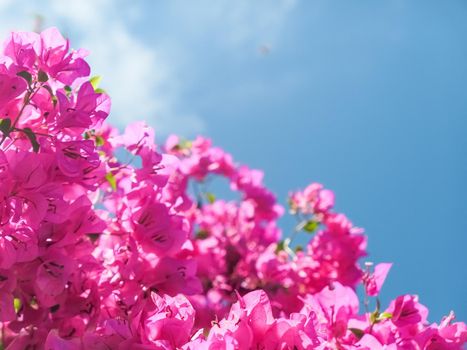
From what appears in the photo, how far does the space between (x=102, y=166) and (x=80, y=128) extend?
117 mm

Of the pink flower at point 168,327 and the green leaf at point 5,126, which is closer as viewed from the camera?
the pink flower at point 168,327

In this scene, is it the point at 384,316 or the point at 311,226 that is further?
the point at 311,226

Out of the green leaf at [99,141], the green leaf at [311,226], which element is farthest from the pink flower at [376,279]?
the green leaf at [311,226]

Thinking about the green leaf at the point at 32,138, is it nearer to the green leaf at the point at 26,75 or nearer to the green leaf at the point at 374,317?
the green leaf at the point at 26,75

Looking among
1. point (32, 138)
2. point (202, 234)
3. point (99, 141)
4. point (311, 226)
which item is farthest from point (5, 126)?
point (202, 234)

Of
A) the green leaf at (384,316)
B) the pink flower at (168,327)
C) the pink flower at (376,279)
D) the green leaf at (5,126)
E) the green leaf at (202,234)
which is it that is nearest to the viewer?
the pink flower at (168,327)

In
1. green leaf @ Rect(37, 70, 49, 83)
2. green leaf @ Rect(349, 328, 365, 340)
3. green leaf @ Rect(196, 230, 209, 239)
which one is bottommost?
green leaf @ Rect(349, 328, 365, 340)

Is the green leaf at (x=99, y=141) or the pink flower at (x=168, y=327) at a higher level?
the green leaf at (x=99, y=141)

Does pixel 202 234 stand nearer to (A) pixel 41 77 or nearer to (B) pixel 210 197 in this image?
(B) pixel 210 197

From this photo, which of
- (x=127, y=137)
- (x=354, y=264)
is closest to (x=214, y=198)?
(x=354, y=264)

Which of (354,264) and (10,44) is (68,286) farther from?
(354,264)

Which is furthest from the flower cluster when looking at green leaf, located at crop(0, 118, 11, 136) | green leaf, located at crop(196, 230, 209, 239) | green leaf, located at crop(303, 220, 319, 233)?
green leaf, located at crop(196, 230, 209, 239)

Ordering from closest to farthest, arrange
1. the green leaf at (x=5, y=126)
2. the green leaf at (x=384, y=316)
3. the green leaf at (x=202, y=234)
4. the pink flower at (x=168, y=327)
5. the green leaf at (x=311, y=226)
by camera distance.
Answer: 1. the pink flower at (x=168, y=327)
2. the green leaf at (x=5, y=126)
3. the green leaf at (x=384, y=316)
4. the green leaf at (x=311, y=226)
5. the green leaf at (x=202, y=234)

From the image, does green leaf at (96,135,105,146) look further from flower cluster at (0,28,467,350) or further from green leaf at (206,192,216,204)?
green leaf at (206,192,216,204)
